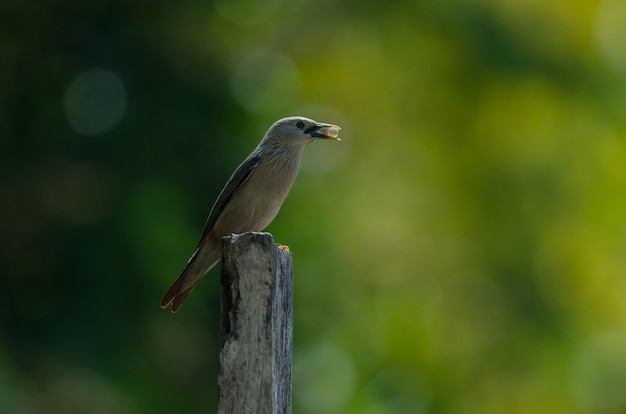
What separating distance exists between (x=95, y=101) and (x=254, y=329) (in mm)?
6986

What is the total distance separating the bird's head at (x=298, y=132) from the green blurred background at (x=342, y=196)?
2313 millimetres

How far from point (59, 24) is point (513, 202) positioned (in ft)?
15.5

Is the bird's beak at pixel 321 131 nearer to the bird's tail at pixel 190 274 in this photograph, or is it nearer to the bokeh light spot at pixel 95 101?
the bird's tail at pixel 190 274

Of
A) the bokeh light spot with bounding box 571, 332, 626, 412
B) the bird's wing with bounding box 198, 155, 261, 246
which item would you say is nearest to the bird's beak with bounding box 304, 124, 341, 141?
→ the bird's wing with bounding box 198, 155, 261, 246

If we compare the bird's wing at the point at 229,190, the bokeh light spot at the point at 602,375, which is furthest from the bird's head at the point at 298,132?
the bokeh light spot at the point at 602,375

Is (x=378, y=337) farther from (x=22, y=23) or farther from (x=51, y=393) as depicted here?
(x=22, y=23)

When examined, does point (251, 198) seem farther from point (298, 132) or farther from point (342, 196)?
point (342, 196)

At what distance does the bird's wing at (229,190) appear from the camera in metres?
6.79

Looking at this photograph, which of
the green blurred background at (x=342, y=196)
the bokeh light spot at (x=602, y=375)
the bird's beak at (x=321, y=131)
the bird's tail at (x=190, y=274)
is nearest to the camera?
the bird's tail at (x=190, y=274)

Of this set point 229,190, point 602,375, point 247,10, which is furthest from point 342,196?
point 229,190

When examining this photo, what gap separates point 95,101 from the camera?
34.0 feet

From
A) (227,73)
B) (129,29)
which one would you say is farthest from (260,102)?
(129,29)

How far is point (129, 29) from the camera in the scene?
34.3 feet

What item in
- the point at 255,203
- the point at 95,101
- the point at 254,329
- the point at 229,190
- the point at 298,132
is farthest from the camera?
the point at 95,101
